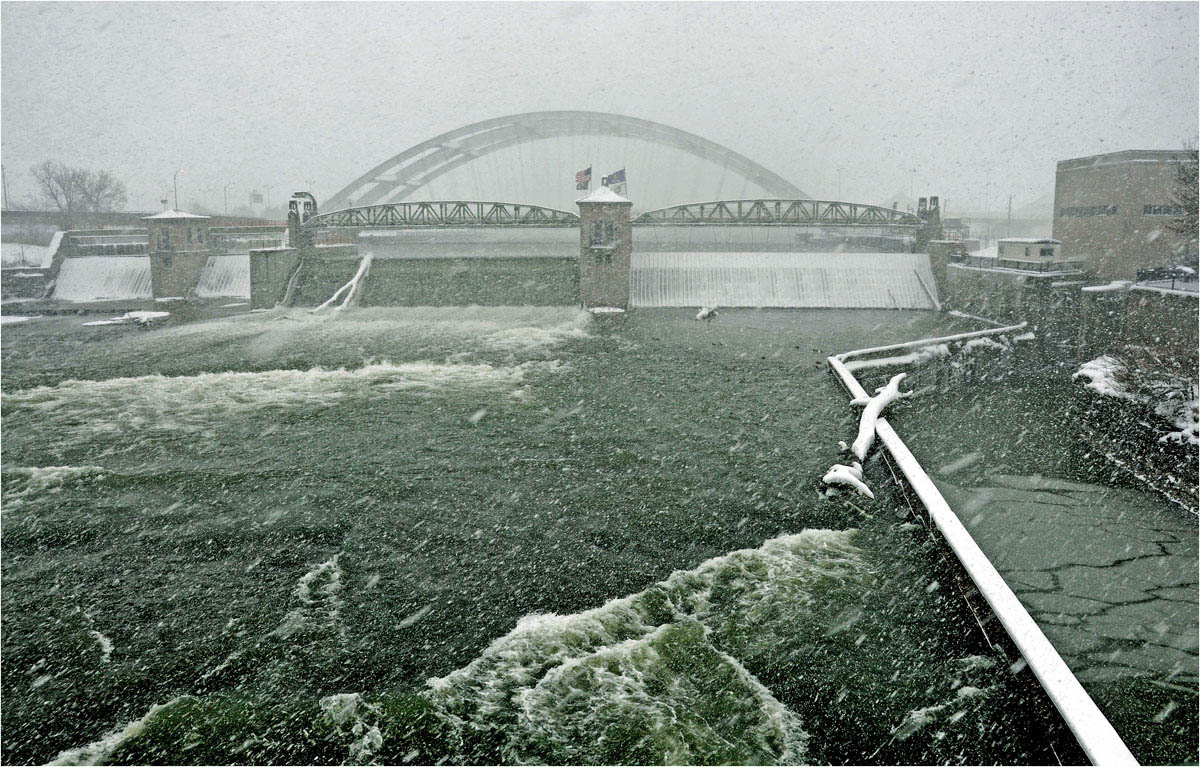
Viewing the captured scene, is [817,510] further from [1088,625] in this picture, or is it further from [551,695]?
[551,695]

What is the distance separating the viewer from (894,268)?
3591cm

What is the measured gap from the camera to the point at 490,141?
79562 mm

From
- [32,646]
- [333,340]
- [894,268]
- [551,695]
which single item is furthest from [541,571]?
[894,268]

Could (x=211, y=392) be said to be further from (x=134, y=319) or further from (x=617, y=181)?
(x=617, y=181)

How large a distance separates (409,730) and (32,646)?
4.07m

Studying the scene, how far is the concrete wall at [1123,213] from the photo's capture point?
3603 centimetres

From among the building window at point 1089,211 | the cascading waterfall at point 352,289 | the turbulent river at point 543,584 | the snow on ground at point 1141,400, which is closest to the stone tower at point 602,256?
the cascading waterfall at point 352,289

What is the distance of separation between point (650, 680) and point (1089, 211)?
42.4m

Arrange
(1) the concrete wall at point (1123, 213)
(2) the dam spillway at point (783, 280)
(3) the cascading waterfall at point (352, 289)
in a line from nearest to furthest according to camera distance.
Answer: (3) the cascading waterfall at point (352, 289), (2) the dam spillway at point (783, 280), (1) the concrete wall at point (1123, 213)

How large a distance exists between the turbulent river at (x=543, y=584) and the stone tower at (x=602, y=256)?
1609 centimetres

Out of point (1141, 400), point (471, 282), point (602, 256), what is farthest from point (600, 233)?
point (1141, 400)

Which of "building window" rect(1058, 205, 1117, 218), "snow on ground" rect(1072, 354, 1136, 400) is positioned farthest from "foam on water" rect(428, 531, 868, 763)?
"building window" rect(1058, 205, 1117, 218)

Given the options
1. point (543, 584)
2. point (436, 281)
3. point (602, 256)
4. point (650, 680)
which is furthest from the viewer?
point (436, 281)

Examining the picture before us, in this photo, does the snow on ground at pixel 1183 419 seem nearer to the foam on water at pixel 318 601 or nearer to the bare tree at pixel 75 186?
the foam on water at pixel 318 601
